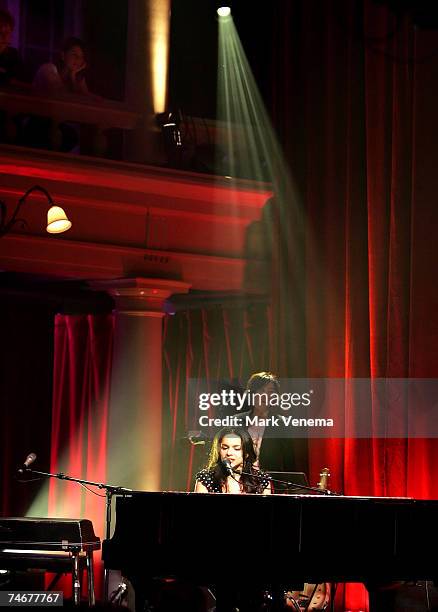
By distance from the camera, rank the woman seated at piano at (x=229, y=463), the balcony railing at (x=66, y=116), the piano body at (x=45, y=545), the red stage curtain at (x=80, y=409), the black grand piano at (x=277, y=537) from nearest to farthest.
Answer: the black grand piano at (x=277, y=537) → the woman seated at piano at (x=229, y=463) → the piano body at (x=45, y=545) → the balcony railing at (x=66, y=116) → the red stage curtain at (x=80, y=409)

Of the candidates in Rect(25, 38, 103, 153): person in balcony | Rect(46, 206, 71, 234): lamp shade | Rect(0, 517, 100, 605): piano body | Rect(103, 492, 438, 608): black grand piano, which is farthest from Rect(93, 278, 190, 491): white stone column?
Rect(103, 492, 438, 608): black grand piano

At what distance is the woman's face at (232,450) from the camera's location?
6.96 m

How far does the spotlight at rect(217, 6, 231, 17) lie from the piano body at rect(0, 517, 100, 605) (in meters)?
5.29

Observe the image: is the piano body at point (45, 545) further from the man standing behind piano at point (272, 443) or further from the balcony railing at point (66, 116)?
the balcony railing at point (66, 116)

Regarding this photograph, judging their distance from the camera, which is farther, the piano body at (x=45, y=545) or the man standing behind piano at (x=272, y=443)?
the man standing behind piano at (x=272, y=443)

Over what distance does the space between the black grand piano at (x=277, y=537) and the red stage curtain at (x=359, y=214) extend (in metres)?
2.25

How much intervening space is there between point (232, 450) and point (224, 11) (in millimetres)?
5134

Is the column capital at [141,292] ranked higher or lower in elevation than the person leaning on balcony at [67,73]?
lower

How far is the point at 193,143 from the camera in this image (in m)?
9.70

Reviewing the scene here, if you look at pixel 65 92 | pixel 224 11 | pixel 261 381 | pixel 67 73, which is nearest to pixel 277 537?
pixel 261 381

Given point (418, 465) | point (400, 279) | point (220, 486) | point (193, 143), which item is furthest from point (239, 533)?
point (193, 143)

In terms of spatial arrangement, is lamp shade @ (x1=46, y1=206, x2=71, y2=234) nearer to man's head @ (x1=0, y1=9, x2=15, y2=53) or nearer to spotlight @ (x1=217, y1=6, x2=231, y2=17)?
man's head @ (x1=0, y1=9, x2=15, y2=53)

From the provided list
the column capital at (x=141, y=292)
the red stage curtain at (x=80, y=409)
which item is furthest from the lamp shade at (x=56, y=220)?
the red stage curtain at (x=80, y=409)

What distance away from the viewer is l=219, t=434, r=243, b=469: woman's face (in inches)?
274
